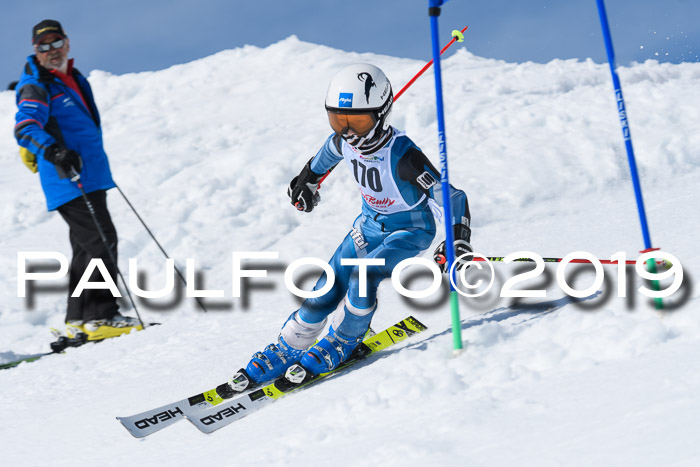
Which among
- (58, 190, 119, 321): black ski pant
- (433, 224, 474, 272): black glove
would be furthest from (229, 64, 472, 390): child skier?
(58, 190, 119, 321): black ski pant

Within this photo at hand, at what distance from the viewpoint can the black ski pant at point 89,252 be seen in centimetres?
536

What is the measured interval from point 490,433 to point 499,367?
0.52m

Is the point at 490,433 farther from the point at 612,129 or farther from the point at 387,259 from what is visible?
the point at 612,129

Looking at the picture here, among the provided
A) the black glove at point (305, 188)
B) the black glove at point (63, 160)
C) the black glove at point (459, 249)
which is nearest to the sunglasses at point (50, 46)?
the black glove at point (63, 160)

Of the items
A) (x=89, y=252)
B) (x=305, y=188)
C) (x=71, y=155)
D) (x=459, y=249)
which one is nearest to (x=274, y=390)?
(x=459, y=249)

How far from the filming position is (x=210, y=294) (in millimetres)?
6855

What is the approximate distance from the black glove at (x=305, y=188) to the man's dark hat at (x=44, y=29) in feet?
7.78

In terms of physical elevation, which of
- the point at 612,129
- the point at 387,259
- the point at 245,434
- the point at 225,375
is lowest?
the point at 245,434

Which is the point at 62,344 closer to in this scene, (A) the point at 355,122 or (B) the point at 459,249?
(A) the point at 355,122

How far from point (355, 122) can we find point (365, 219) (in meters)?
0.66

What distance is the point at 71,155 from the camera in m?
5.05

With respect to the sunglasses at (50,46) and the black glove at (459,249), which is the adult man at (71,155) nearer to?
the sunglasses at (50,46)

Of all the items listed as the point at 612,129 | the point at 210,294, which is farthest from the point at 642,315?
the point at 612,129

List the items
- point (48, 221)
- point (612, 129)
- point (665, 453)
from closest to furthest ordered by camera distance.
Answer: point (665, 453) < point (612, 129) < point (48, 221)
